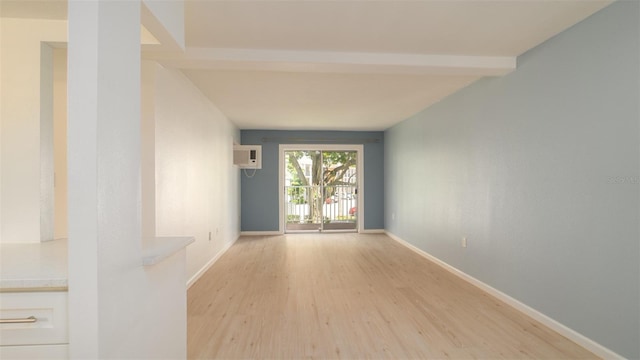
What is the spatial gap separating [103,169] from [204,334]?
1765 millimetres

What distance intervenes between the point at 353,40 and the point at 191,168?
2.21 m

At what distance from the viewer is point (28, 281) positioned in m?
1.00

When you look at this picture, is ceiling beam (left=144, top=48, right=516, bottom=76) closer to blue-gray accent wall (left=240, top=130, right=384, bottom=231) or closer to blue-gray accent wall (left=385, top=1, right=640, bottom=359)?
blue-gray accent wall (left=385, top=1, right=640, bottom=359)

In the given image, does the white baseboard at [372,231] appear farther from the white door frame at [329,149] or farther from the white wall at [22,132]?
the white wall at [22,132]

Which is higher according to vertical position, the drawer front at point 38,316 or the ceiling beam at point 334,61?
the ceiling beam at point 334,61

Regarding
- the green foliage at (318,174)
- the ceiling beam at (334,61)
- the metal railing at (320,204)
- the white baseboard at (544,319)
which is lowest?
the white baseboard at (544,319)

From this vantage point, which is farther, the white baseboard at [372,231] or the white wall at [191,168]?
the white baseboard at [372,231]

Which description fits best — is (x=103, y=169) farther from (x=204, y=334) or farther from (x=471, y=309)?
(x=471, y=309)

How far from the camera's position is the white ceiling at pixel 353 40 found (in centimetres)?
196

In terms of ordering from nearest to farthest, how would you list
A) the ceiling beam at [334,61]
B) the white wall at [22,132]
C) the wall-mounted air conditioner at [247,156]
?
the white wall at [22,132] → the ceiling beam at [334,61] → the wall-mounted air conditioner at [247,156]

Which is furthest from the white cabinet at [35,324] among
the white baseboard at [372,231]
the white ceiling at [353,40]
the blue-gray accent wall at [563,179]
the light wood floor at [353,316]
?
the white baseboard at [372,231]

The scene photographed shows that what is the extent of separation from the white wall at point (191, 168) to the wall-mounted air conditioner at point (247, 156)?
85 centimetres

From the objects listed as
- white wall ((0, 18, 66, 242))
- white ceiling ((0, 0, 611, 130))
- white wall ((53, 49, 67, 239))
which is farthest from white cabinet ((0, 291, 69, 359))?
white wall ((53, 49, 67, 239))

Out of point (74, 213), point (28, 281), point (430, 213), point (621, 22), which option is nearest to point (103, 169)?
point (74, 213)
